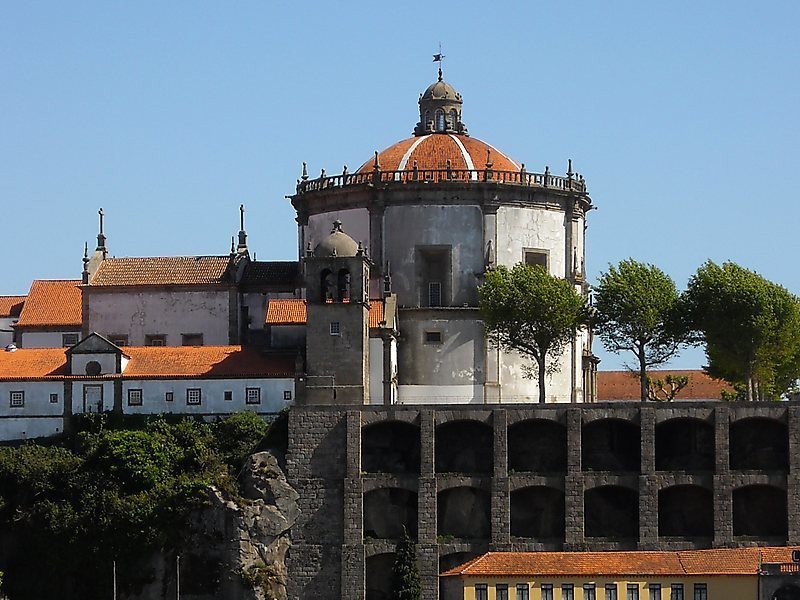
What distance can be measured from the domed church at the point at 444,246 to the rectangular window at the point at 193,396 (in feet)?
23.9

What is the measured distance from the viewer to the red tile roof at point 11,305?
118 metres

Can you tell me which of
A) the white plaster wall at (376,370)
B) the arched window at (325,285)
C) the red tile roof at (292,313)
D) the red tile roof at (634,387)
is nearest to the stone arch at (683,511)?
the white plaster wall at (376,370)

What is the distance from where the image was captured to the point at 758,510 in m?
99.6

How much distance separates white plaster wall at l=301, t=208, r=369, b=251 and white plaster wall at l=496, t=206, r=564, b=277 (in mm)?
6514

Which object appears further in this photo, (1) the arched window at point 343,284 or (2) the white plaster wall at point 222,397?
(2) the white plaster wall at point 222,397

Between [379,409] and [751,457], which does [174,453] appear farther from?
[751,457]

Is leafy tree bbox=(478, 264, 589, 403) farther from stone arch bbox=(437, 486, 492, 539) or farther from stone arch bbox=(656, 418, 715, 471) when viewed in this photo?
stone arch bbox=(437, 486, 492, 539)

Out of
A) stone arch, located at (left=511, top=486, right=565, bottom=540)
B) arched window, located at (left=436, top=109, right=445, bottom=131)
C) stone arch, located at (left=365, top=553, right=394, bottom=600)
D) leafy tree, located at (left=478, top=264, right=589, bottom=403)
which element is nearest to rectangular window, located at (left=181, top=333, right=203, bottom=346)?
leafy tree, located at (left=478, top=264, right=589, bottom=403)

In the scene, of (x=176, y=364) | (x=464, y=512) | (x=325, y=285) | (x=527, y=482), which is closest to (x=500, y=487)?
(x=527, y=482)

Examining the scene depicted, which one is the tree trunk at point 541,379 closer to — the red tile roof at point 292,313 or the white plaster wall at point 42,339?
the red tile roof at point 292,313

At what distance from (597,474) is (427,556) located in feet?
27.7

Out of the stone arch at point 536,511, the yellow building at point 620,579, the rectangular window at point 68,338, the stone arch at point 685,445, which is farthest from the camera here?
the rectangular window at point 68,338

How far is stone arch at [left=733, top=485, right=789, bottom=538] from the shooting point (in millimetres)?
98812

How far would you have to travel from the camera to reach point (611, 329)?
104 meters
